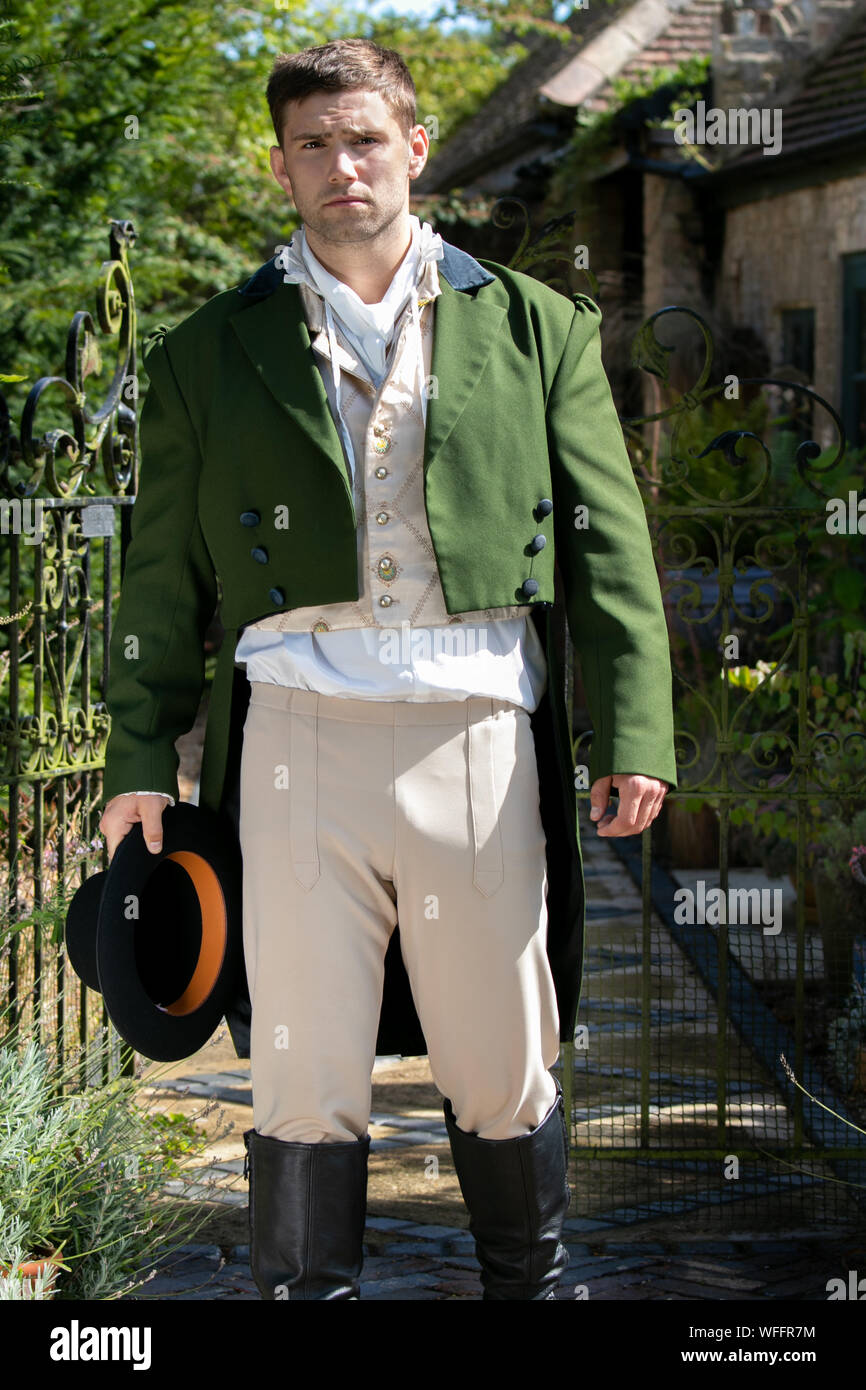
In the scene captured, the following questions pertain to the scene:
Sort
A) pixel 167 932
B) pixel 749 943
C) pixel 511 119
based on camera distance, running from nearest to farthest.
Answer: pixel 167 932, pixel 749 943, pixel 511 119

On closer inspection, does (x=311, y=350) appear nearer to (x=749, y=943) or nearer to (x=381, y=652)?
(x=381, y=652)

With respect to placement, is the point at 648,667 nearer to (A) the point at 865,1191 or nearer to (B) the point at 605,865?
(A) the point at 865,1191

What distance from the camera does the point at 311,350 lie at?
2490 mm

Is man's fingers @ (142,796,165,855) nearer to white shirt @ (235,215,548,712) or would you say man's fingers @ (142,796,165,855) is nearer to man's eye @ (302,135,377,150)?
white shirt @ (235,215,548,712)

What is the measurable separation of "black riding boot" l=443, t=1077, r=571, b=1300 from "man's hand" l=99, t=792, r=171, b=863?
0.66 m

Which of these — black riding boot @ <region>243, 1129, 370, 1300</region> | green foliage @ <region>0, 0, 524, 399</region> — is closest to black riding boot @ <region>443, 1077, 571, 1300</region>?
black riding boot @ <region>243, 1129, 370, 1300</region>

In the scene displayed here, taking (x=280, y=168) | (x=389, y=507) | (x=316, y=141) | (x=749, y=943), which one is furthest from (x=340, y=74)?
(x=749, y=943)

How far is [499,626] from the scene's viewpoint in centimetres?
250

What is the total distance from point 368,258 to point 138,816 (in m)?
0.96

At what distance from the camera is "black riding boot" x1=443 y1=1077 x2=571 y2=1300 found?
8.14 feet

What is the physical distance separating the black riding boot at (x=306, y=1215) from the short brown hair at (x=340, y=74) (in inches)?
61.5

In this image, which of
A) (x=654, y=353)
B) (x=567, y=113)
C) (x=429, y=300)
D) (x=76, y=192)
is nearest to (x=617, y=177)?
(x=567, y=113)

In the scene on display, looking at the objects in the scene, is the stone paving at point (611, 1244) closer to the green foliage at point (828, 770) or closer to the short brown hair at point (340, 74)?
the green foliage at point (828, 770)

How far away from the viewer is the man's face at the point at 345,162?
7.82 ft
